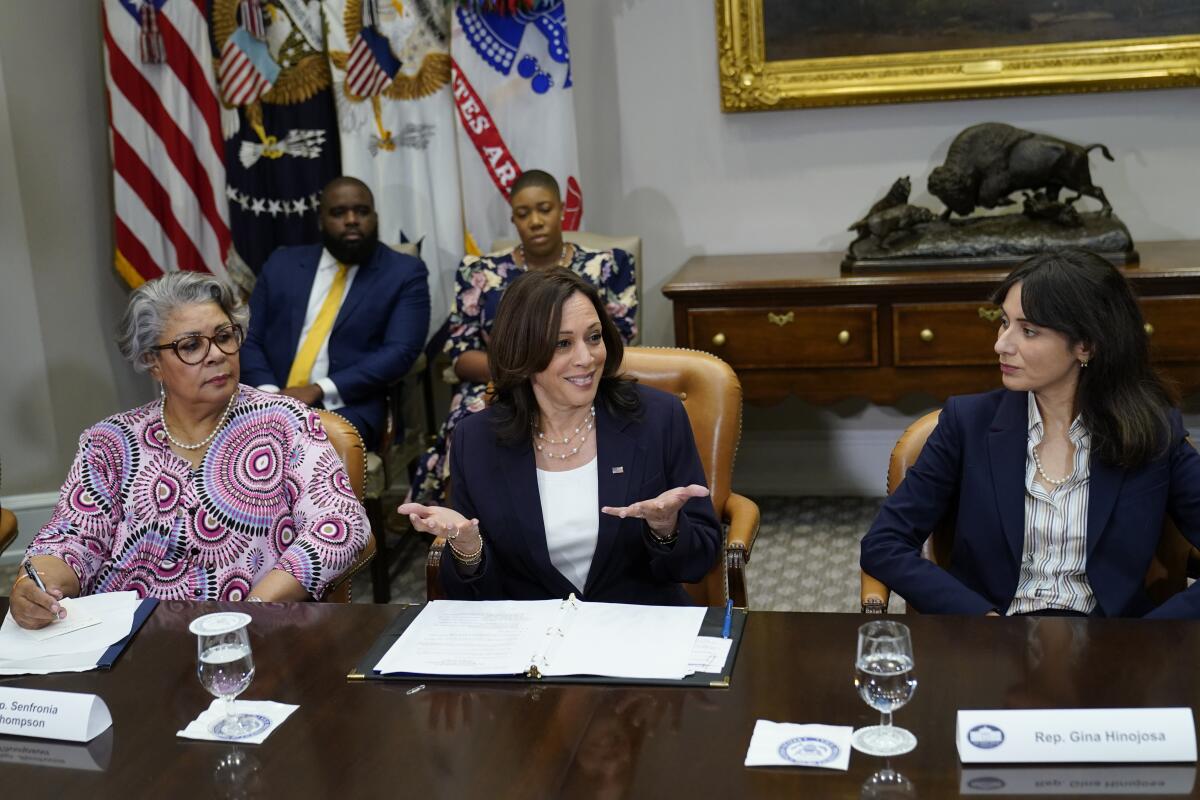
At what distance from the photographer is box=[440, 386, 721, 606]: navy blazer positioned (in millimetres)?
2627

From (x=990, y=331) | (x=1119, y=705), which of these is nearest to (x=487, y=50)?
(x=990, y=331)

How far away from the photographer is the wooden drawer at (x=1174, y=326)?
172 inches

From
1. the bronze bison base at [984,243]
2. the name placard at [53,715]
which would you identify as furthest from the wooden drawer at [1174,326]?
the name placard at [53,715]

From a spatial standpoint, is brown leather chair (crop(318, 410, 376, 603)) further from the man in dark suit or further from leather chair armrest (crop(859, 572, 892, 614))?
A: the man in dark suit

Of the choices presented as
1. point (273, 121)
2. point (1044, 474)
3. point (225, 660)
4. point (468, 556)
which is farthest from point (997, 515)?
point (273, 121)

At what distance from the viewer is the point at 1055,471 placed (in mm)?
2578

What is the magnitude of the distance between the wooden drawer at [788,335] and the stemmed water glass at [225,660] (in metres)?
2.97

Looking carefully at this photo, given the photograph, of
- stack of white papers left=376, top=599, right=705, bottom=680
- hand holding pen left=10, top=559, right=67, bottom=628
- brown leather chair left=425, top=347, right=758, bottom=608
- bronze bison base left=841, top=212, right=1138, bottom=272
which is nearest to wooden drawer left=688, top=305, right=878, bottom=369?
bronze bison base left=841, top=212, right=1138, bottom=272

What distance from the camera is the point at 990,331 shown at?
4.52 m

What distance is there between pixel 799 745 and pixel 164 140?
4.05m

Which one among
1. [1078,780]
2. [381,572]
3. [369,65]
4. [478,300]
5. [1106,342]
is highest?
A: [369,65]

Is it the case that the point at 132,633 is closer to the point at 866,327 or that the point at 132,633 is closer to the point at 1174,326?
the point at 866,327

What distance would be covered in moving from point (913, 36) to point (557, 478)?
9.63 feet

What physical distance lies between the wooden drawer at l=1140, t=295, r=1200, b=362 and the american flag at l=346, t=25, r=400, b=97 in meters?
2.83
